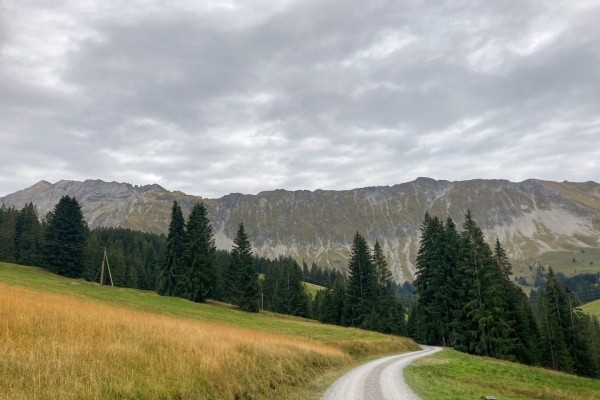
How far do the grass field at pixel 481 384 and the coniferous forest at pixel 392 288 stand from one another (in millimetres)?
19056

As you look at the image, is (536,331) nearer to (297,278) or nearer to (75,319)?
(297,278)

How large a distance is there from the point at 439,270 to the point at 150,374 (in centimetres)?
5087

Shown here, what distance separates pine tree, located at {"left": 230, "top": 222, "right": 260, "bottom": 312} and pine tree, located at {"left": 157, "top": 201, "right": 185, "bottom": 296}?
10358 mm

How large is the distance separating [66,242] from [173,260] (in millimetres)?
23380

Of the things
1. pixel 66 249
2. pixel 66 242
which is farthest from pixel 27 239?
pixel 66 249

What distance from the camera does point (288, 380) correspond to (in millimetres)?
15742

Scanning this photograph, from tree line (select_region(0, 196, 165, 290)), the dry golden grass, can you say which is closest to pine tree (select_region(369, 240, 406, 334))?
the dry golden grass

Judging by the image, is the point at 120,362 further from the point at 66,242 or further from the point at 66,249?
the point at 66,242

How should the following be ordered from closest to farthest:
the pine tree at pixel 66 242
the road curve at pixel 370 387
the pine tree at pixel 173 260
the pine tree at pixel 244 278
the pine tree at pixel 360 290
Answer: the road curve at pixel 370 387, the pine tree at pixel 173 260, the pine tree at pixel 244 278, the pine tree at pixel 360 290, the pine tree at pixel 66 242

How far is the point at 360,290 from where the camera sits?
70.6 meters

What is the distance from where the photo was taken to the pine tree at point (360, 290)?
6844cm

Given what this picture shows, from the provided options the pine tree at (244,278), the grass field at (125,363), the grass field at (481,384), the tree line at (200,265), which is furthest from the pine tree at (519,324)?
the grass field at (125,363)

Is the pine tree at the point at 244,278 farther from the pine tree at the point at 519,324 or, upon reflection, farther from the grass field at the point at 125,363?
the grass field at the point at 125,363

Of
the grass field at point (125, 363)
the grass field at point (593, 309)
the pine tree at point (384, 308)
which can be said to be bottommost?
the grass field at point (593, 309)
